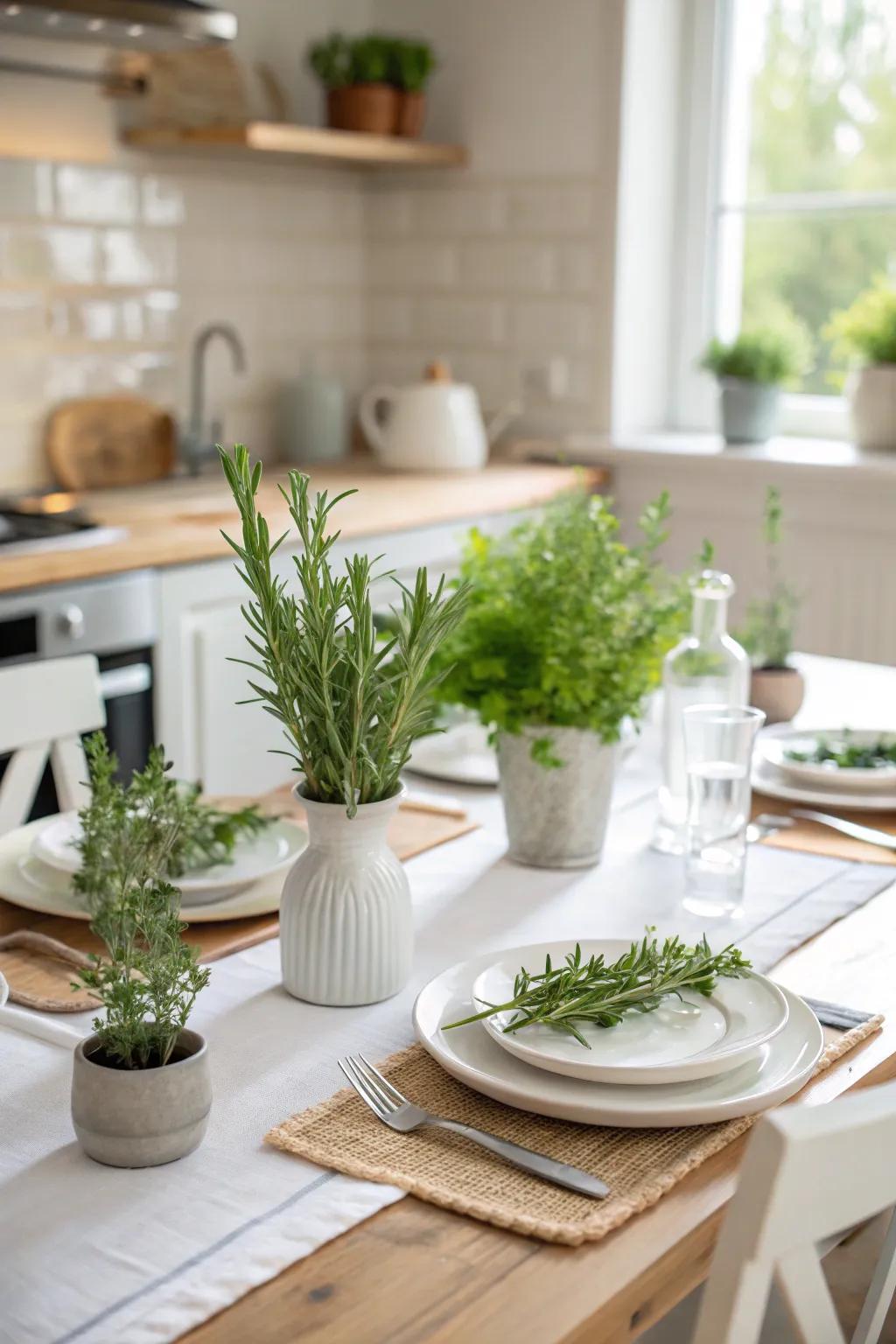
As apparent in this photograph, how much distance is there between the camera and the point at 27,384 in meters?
3.00

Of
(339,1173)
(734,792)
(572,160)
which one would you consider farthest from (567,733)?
(572,160)

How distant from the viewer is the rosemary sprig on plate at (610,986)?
0.96m

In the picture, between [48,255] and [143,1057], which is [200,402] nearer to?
[48,255]

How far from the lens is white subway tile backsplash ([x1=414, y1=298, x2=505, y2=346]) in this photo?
3.58 m

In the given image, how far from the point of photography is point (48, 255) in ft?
9.78

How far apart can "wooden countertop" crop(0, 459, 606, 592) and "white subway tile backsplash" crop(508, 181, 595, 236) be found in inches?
21.2

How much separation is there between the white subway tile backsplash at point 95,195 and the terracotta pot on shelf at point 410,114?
2.13 ft

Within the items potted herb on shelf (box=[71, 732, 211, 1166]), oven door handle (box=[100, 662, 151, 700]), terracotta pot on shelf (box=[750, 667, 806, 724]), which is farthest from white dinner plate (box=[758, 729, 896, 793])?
oven door handle (box=[100, 662, 151, 700])

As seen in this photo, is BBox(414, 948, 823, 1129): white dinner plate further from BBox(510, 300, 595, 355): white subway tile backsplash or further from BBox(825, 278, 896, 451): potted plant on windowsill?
BBox(510, 300, 595, 355): white subway tile backsplash

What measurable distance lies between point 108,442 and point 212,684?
2.59ft

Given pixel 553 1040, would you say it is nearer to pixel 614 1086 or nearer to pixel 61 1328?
pixel 614 1086

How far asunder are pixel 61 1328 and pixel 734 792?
27.7 inches

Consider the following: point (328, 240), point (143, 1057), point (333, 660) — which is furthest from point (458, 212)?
point (143, 1057)

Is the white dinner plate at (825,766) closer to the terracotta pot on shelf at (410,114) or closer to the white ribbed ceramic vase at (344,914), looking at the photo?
the white ribbed ceramic vase at (344,914)
